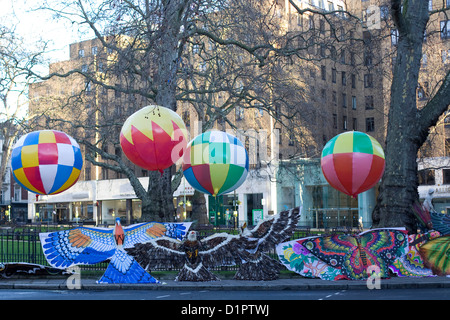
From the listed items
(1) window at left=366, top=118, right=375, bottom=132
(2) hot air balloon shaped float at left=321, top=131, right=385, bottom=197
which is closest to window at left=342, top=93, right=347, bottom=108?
(1) window at left=366, top=118, right=375, bottom=132

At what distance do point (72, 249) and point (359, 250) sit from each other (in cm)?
827

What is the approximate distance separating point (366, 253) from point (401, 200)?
11.6ft

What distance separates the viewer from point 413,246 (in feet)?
53.8

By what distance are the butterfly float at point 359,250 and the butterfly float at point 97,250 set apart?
4.85 metres

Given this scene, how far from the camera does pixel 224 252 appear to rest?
16.2m

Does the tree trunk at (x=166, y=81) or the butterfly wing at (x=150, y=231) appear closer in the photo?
the butterfly wing at (x=150, y=231)

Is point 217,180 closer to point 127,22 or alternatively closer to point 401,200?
point 401,200

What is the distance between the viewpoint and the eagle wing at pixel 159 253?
15953 millimetres

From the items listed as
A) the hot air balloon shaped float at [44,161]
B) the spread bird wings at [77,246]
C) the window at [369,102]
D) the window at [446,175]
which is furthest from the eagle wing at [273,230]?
the window at [369,102]

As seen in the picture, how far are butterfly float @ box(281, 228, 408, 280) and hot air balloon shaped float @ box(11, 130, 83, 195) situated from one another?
752 centimetres

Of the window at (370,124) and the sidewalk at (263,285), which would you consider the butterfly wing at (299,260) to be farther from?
the window at (370,124)

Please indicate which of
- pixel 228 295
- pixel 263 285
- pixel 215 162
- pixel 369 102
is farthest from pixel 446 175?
pixel 228 295

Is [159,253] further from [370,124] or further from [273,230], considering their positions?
[370,124]

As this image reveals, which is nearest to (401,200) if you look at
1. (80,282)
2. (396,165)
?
(396,165)
